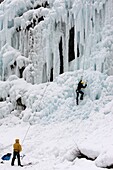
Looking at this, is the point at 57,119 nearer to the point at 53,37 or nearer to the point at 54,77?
the point at 54,77

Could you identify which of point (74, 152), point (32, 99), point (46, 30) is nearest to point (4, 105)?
point (32, 99)

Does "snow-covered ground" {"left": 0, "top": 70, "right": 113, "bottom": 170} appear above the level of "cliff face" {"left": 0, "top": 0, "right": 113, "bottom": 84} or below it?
below

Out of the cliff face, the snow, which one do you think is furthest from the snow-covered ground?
the cliff face

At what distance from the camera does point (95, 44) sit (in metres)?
18.5

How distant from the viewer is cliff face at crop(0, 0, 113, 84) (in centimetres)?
1845

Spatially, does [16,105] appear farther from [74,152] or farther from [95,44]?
[74,152]

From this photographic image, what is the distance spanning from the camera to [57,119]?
17.5m

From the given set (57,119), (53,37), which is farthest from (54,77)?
(57,119)

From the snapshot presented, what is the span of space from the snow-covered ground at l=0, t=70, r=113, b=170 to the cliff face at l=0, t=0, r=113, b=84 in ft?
2.44

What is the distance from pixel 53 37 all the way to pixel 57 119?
4.78 metres

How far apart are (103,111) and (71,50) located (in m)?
5.09

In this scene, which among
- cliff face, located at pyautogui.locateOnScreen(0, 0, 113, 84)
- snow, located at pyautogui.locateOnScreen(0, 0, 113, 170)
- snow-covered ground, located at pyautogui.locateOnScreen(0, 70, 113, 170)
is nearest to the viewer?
snow-covered ground, located at pyautogui.locateOnScreen(0, 70, 113, 170)

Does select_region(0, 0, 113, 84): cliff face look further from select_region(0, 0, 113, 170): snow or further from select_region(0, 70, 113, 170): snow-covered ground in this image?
select_region(0, 70, 113, 170): snow-covered ground

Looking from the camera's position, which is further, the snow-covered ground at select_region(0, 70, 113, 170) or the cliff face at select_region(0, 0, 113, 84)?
the cliff face at select_region(0, 0, 113, 84)
